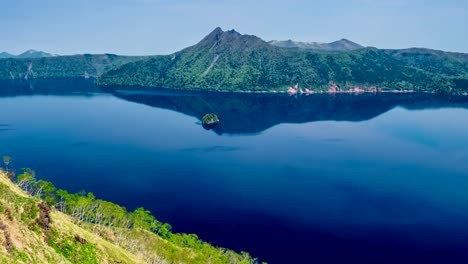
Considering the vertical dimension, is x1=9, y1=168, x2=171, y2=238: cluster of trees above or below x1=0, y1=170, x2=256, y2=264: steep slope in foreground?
below

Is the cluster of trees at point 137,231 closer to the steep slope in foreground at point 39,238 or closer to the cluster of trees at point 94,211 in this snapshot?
the cluster of trees at point 94,211

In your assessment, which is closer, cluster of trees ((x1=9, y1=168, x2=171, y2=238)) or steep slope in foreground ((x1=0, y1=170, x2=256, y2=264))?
steep slope in foreground ((x1=0, y1=170, x2=256, y2=264))

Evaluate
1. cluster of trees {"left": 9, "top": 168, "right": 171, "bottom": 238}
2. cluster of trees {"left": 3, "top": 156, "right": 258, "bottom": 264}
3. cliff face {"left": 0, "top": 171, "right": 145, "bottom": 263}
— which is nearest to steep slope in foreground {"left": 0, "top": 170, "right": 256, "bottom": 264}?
cliff face {"left": 0, "top": 171, "right": 145, "bottom": 263}

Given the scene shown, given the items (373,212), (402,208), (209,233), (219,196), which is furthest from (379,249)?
(219,196)

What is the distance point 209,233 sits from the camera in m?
139

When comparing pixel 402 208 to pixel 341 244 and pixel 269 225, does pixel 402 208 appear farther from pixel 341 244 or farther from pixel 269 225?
pixel 269 225

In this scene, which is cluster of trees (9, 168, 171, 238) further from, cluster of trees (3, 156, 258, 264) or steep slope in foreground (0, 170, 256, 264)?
steep slope in foreground (0, 170, 256, 264)

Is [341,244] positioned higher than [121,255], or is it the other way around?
[121,255]

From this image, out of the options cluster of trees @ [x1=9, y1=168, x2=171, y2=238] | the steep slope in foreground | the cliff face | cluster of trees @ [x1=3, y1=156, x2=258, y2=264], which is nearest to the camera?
the cliff face

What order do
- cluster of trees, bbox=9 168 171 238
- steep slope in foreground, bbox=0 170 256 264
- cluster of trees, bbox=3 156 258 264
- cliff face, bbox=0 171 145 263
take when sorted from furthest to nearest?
cluster of trees, bbox=9 168 171 238 → cluster of trees, bbox=3 156 258 264 → steep slope in foreground, bbox=0 170 256 264 → cliff face, bbox=0 171 145 263

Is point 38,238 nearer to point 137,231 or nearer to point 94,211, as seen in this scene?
point 137,231

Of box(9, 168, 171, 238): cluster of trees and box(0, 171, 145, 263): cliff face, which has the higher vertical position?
box(0, 171, 145, 263): cliff face

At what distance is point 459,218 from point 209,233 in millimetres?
108218

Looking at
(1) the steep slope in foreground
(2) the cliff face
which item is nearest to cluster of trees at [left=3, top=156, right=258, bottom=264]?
(1) the steep slope in foreground
